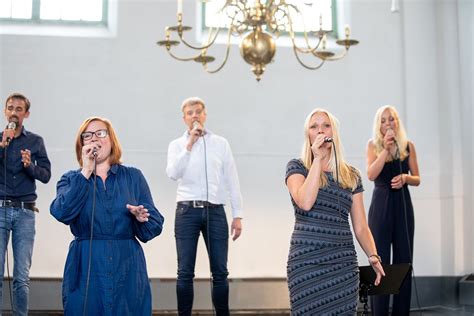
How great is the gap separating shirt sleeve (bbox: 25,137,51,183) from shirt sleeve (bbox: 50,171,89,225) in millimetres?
1730

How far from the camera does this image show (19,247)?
4.46 meters

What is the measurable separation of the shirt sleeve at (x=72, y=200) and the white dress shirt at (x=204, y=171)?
185 cm

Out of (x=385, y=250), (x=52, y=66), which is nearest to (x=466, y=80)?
(x=385, y=250)

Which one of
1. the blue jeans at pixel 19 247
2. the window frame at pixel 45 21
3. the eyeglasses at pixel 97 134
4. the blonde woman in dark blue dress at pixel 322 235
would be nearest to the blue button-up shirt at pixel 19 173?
the blue jeans at pixel 19 247

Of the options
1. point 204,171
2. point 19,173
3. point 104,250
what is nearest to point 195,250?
point 204,171

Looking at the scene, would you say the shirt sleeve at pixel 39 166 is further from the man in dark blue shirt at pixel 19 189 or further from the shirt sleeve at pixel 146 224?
the shirt sleeve at pixel 146 224

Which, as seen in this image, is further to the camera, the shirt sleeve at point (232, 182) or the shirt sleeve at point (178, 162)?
the shirt sleeve at point (232, 182)

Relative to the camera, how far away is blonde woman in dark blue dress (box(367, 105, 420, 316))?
4840 mm

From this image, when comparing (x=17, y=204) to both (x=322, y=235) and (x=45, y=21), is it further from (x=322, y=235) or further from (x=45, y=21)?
(x=45, y=21)

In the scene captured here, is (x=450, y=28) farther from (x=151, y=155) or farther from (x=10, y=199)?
(x=10, y=199)

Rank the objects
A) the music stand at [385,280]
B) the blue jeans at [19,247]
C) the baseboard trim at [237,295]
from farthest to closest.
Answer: the baseboard trim at [237,295] < the blue jeans at [19,247] < the music stand at [385,280]

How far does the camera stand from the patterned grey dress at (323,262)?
3072mm

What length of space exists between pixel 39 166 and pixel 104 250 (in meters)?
1.98

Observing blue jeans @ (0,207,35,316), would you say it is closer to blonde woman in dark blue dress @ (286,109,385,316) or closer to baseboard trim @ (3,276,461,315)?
baseboard trim @ (3,276,461,315)
